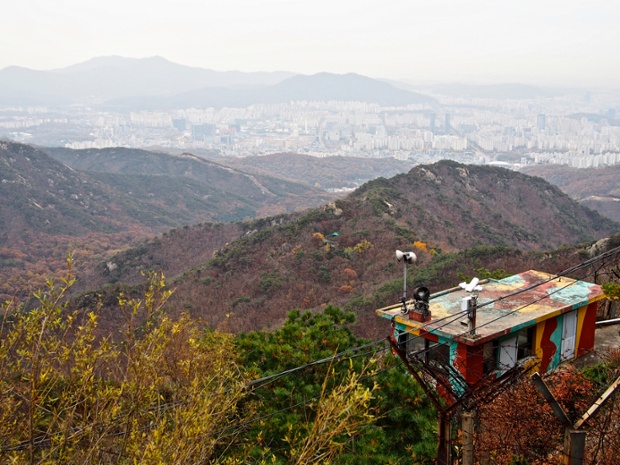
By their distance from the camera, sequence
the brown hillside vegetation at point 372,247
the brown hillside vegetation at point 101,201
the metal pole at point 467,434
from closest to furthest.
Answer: the metal pole at point 467,434 → the brown hillside vegetation at point 372,247 → the brown hillside vegetation at point 101,201

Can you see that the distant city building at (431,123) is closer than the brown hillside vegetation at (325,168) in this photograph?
No

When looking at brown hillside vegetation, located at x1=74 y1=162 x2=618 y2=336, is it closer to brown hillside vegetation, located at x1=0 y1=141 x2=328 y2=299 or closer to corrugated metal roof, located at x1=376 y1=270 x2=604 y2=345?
corrugated metal roof, located at x1=376 y1=270 x2=604 y2=345

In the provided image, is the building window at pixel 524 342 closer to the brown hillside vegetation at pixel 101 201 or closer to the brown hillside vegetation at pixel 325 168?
the brown hillside vegetation at pixel 101 201

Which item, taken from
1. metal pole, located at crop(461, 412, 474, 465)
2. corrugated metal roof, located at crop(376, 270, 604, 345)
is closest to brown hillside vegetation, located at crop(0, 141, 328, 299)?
corrugated metal roof, located at crop(376, 270, 604, 345)

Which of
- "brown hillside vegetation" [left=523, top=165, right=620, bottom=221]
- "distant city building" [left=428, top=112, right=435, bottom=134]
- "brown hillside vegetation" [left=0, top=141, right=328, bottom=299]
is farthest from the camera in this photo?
"distant city building" [left=428, top=112, right=435, bottom=134]

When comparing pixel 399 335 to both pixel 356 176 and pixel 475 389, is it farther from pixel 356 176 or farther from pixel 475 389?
pixel 356 176

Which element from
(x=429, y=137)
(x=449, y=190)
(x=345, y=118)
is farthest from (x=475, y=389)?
(x=345, y=118)

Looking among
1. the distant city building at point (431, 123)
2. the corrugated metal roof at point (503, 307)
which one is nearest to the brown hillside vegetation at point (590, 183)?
the corrugated metal roof at point (503, 307)

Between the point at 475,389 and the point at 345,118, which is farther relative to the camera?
the point at 345,118

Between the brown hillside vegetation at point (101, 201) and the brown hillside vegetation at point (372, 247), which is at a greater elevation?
the brown hillside vegetation at point (372, 247)
